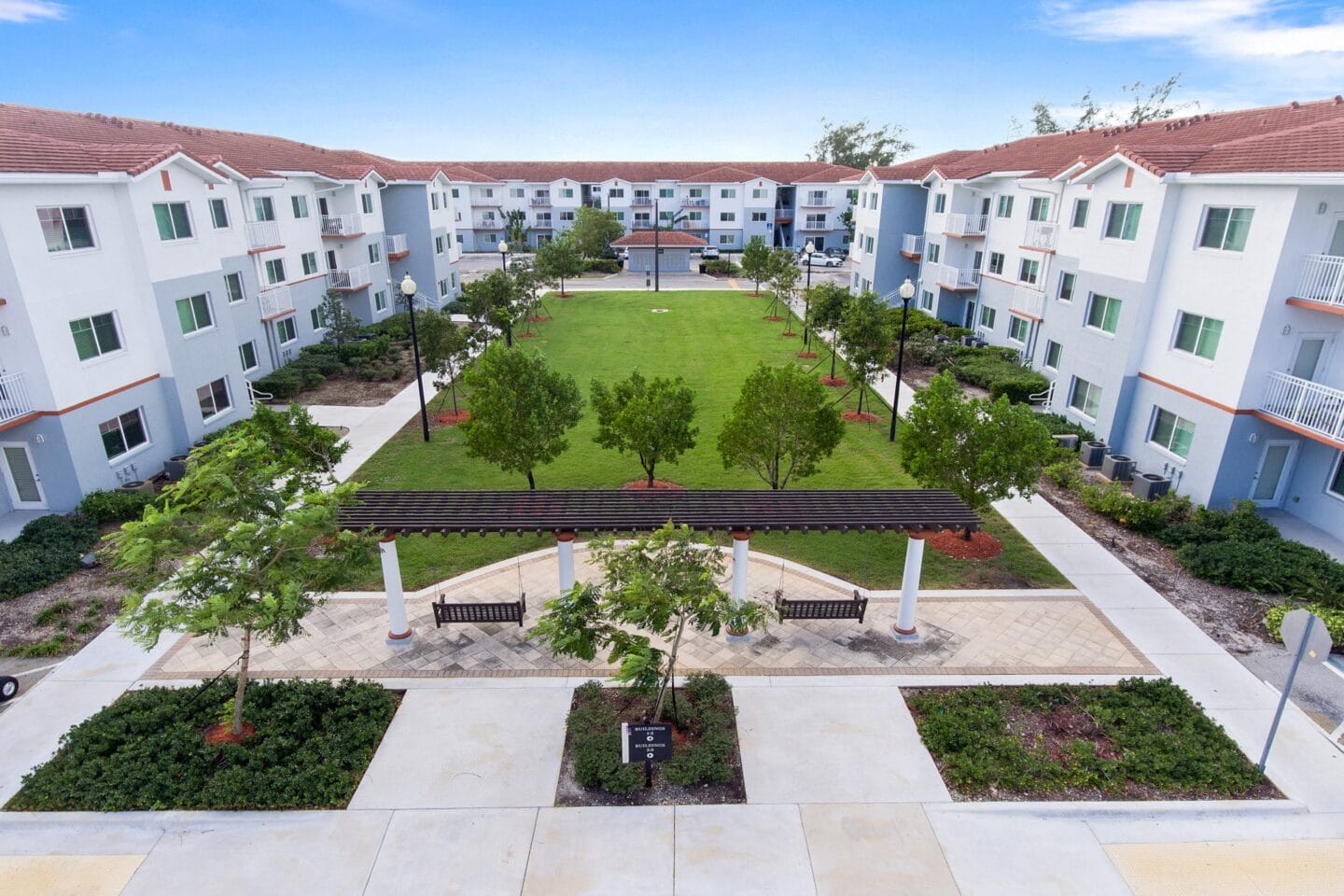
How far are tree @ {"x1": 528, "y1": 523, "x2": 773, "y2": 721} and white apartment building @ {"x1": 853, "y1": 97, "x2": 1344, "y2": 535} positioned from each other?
14.6 metres

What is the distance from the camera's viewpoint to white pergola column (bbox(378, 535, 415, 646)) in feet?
40.5

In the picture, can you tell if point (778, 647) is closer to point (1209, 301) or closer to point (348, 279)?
point (1209, 301)

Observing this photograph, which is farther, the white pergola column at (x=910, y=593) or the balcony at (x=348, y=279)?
the balcony at (x=348, y=279)

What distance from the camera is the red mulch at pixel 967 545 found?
16.3 meters

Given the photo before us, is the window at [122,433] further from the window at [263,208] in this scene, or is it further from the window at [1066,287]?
the window at [1066,287]

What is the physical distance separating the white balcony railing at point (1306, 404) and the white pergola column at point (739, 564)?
42.7 feet

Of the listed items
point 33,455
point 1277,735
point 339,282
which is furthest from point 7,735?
point 339,282

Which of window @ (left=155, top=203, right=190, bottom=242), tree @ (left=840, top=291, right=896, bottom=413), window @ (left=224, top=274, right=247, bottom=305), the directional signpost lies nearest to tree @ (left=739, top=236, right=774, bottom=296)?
tree @ (left=840, top=291, right=896, bottom=413)

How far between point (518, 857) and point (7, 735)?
8.13 metres

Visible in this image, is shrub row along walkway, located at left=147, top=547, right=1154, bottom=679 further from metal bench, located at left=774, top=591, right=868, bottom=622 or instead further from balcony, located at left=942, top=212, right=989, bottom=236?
balcony, located at left=942, top=212, right=989, bottom=236

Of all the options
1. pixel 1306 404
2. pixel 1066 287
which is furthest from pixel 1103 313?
pixel 1306 404

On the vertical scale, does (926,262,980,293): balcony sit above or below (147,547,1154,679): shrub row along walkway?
above

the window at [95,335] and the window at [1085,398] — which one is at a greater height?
the window at [95,335]

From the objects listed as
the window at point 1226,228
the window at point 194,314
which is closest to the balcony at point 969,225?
the window at point 1226,228
